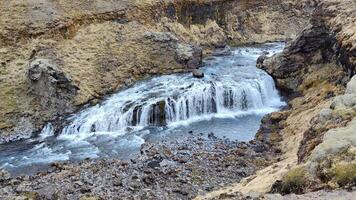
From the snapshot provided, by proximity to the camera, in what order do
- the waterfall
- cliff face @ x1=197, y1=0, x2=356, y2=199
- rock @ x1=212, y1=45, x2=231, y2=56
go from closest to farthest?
cliff face @ x1=197, y1=0, x2=356, y2=199 < the waterfall < rock @ x1=212, y1=45, x2=231, y2=56

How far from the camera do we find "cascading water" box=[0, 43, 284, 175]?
1067 inches

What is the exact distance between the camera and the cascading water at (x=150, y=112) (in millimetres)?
27109

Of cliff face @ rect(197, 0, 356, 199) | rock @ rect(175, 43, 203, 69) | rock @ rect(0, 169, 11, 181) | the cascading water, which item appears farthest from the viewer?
rock @ rect(175, 43, 203, 69)

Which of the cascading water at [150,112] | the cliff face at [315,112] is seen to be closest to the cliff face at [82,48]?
the cascading water at [150,112]

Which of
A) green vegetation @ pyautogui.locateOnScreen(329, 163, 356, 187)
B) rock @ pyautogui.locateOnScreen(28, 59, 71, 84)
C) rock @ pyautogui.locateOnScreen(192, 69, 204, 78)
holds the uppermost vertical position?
rock @ pyautogui.locateOnScreen(28, 59, 71, 84)

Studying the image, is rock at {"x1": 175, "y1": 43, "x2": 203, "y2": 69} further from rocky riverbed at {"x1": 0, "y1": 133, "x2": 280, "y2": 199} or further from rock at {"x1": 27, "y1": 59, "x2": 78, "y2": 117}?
rocky riverbed at {"x1": 0, "y1": 133, "x2": 280, "y2": 199}

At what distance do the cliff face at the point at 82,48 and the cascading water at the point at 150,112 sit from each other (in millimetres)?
1477

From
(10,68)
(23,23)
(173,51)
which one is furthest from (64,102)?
(173,51)

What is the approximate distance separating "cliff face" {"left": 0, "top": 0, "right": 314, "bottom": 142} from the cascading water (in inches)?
58.1

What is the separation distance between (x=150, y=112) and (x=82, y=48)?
8740mm

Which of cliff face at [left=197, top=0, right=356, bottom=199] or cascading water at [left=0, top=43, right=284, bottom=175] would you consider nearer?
cliff face at [left=197, top=0, right=356, bottom=199]

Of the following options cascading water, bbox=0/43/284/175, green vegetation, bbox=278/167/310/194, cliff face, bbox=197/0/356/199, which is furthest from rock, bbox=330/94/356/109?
cascading water, bbox=0/43/284/175

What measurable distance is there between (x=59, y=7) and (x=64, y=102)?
919 cm

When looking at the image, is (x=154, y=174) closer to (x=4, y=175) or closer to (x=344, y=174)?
(x=4, y=175)
